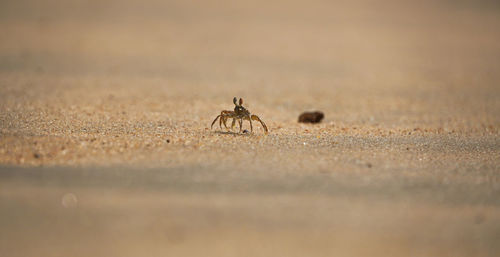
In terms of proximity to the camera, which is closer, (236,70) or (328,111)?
(328,111)

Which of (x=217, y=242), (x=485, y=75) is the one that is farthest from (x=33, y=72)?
(x=485, y=75)

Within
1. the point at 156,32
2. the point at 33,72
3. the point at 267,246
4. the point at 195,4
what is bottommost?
the point at 267,246

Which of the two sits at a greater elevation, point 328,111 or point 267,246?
point 328,111

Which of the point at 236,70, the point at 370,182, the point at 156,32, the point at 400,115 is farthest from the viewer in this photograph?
the point at 156,32

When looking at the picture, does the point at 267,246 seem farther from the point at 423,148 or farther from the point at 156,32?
the point at 156,32

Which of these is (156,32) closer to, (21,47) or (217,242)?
(21,47)

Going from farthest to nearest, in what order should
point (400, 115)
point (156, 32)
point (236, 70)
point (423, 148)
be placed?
1. point (156, 32)
2. point (236, 70)
3. point (400, 115)
4. point (423, 148)

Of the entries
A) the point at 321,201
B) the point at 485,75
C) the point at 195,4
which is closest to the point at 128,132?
the point at 321,201
